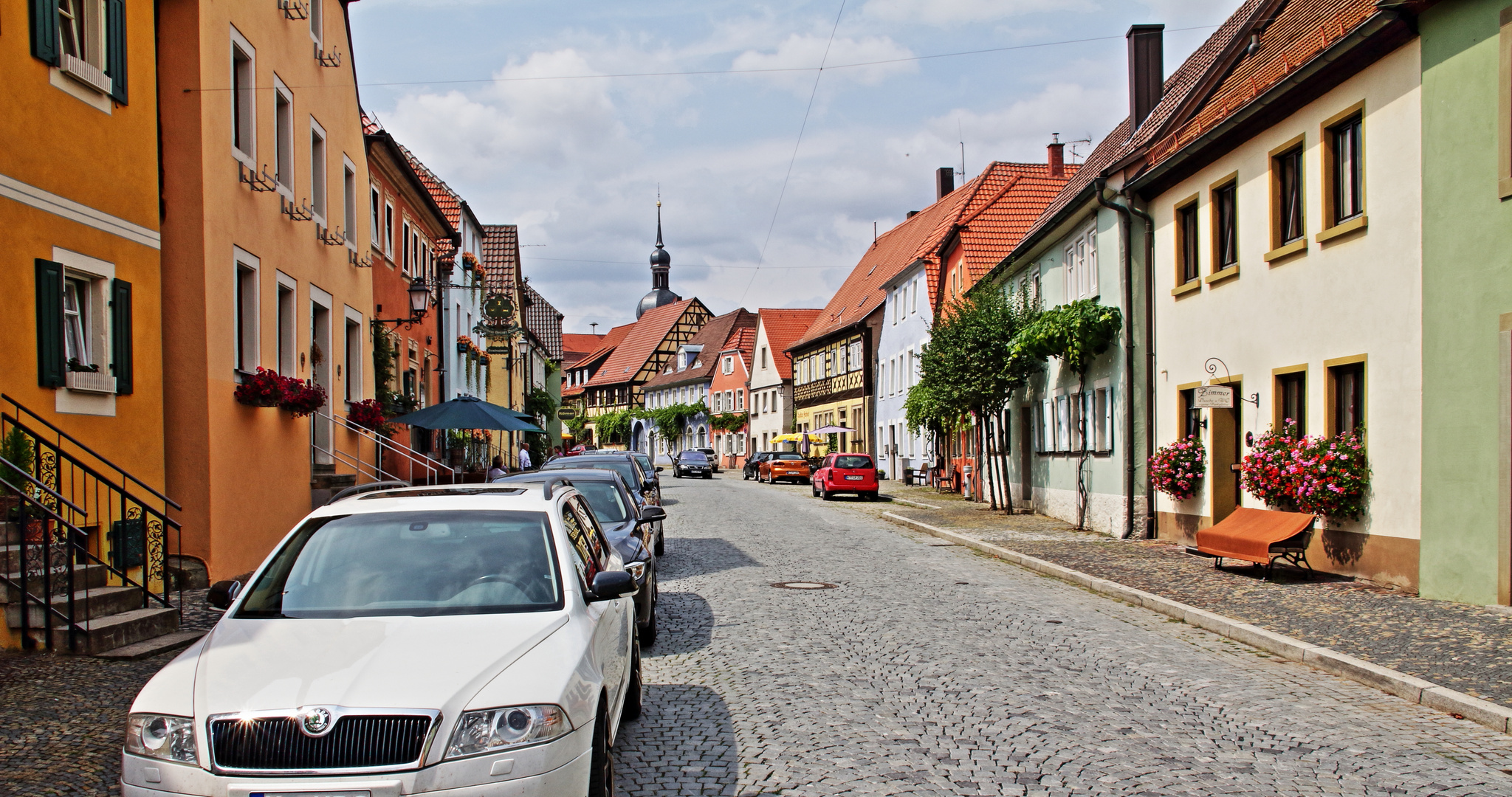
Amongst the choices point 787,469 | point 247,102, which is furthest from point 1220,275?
point 787,469

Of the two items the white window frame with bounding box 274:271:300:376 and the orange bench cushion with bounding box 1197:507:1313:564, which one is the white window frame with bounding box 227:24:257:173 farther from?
the orange bench cushion with bounding box 1197:507:1313:564

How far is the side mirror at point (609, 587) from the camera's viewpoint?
5.46 meters

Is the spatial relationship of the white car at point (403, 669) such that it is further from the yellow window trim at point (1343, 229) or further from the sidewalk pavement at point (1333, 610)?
the yellow window trim at point (1343, 229)

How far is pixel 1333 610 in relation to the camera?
433 inches

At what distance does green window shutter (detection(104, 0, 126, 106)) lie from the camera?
11.4m

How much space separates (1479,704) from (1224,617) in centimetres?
353

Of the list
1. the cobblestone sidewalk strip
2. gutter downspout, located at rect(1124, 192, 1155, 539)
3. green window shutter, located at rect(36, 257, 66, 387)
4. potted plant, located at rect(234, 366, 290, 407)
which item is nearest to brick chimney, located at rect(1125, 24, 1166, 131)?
gutter downspout, located at rect(1124, 192, 1155, 539)

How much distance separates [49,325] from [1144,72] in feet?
68.3

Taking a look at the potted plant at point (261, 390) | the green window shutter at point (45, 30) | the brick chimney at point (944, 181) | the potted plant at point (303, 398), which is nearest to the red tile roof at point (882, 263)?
the brick chimney at point (944, 181)

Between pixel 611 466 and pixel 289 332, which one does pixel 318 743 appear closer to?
pixel 289 332

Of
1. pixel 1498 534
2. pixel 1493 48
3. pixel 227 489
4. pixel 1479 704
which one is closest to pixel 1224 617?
pixel 1498 534

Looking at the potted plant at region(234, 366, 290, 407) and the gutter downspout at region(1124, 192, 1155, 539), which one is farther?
the gutter downspout at region(1124, 192, 1155, 539)

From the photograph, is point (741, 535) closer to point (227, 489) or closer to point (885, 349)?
point (227, 489)

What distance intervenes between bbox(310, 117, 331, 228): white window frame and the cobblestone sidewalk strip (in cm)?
1161
